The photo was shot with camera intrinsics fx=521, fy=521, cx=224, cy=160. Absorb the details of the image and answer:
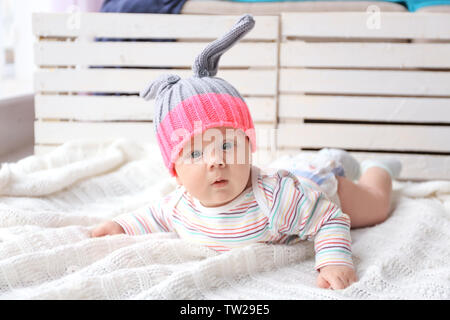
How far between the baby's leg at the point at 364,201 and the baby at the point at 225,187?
0.13 meters

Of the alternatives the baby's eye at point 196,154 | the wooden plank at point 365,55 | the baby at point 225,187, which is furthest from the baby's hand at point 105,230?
the wooden plank at point 365,55

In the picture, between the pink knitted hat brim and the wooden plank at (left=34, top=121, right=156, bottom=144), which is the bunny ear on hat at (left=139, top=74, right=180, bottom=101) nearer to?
the pink knitted hat brim

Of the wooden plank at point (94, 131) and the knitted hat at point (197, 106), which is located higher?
the knitted hat at point (197, 106)

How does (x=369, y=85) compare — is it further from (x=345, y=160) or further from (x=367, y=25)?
(x=345, y=160)

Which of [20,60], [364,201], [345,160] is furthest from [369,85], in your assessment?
[20,60]

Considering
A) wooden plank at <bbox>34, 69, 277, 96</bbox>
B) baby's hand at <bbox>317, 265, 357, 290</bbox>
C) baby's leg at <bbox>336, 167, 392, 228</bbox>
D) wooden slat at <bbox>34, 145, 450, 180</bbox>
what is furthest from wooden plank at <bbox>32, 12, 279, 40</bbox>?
baby's hand at <bbox>317, 265, 357, 290</bbox>

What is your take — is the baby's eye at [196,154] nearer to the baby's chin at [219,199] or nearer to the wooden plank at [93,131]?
the baby's chin at [219,199]

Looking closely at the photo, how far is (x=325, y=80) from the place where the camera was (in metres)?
1.77

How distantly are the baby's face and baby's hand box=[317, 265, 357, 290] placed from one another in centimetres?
22

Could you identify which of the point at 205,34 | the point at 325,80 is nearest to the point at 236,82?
the point at 205,34

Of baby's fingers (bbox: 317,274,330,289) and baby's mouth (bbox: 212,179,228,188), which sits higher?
baby's mouth (bbox: 212,179,228,188)

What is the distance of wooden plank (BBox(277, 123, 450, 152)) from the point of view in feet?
5.72

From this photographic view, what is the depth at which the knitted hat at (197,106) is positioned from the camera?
94 cm
